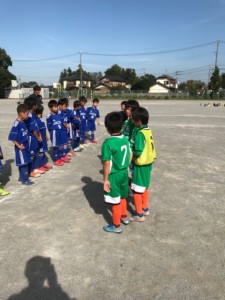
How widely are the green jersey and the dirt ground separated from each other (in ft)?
3.23

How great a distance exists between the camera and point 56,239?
3846mm

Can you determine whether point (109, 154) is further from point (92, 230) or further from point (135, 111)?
point (92, 230)

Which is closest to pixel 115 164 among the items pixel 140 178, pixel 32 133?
pixel 140 178

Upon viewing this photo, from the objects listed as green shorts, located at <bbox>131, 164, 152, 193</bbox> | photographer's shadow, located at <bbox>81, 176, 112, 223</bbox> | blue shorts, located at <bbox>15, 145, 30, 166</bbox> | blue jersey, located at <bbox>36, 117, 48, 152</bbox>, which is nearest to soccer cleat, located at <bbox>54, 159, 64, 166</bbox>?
blue jersey, located at <bbox>36, 117, 48, 152</bbox>

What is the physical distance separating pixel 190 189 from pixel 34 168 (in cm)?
352

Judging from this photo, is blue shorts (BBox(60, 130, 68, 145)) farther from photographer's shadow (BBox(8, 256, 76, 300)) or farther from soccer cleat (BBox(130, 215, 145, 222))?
photographer's shadow (BBox(8, 256, 76, 300))

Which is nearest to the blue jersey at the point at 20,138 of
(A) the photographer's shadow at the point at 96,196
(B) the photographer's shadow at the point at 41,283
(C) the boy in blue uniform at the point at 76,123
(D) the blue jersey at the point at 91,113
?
(A) the photographer's shadow at the point at 96,196

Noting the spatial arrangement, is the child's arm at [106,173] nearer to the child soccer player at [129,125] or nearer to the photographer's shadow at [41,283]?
the photographer's shadow at [41,283]

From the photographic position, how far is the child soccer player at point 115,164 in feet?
12.1

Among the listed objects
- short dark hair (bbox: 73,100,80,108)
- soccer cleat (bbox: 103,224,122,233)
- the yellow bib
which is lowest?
→ soccer cleat (bbox: 103,224,122,233)

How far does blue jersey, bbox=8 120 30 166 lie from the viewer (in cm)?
556

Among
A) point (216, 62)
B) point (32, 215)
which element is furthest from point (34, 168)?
point (216, 62)

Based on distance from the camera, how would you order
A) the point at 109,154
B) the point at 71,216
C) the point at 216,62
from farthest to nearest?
the point at 216,62, the point at 71,216, the point at 109,154

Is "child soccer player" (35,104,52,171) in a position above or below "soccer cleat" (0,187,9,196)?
above
